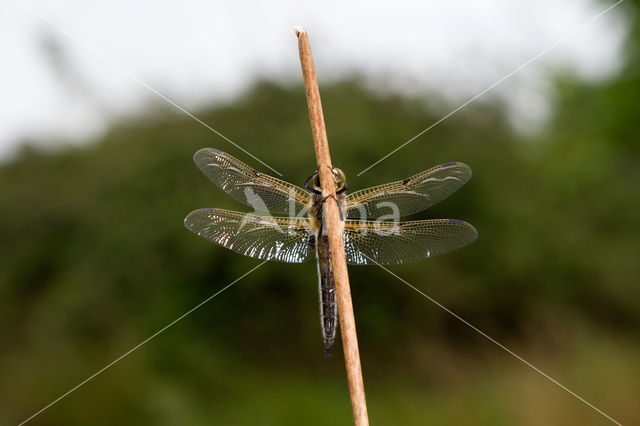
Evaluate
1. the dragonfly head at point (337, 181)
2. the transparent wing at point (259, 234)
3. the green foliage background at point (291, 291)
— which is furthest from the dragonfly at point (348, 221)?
the green foliage background at point (291, 291)

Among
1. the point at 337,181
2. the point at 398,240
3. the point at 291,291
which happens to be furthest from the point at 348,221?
the point at 291,291

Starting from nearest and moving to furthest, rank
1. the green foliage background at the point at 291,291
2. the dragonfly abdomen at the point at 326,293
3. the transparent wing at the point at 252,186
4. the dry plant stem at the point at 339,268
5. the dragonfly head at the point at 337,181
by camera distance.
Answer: the dry plant stem at the point at 339,268 < the dragonfly head at the point at 337,181 < the dragonfly abdomen at the point at 326,293 < the transparent wing at the point at 252,186 < the green foliage background at the point at 291,291

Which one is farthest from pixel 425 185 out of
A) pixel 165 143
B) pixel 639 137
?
pixel 639 137

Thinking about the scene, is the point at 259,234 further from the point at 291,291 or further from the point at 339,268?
the point at 291,291

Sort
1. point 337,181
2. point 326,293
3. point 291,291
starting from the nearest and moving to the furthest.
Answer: point 337,181 → point 326,293 → point 291,291

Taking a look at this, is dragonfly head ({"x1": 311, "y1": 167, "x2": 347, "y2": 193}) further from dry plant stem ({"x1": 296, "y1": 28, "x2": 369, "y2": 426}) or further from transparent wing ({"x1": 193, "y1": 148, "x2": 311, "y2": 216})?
transparent wing ({"x1": 193, "y1": 148, "x2": 311, "y2": 216})

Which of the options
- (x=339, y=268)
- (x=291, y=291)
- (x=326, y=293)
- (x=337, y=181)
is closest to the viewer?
(x=339, y=268)

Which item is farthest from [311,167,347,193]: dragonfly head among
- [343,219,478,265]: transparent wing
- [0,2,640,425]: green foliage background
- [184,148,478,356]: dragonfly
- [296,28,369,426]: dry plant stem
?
[0,2,640,425]: green foliage background

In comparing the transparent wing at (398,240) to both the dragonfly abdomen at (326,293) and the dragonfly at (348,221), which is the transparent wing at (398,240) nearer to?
the dragonfly at (348,221)
